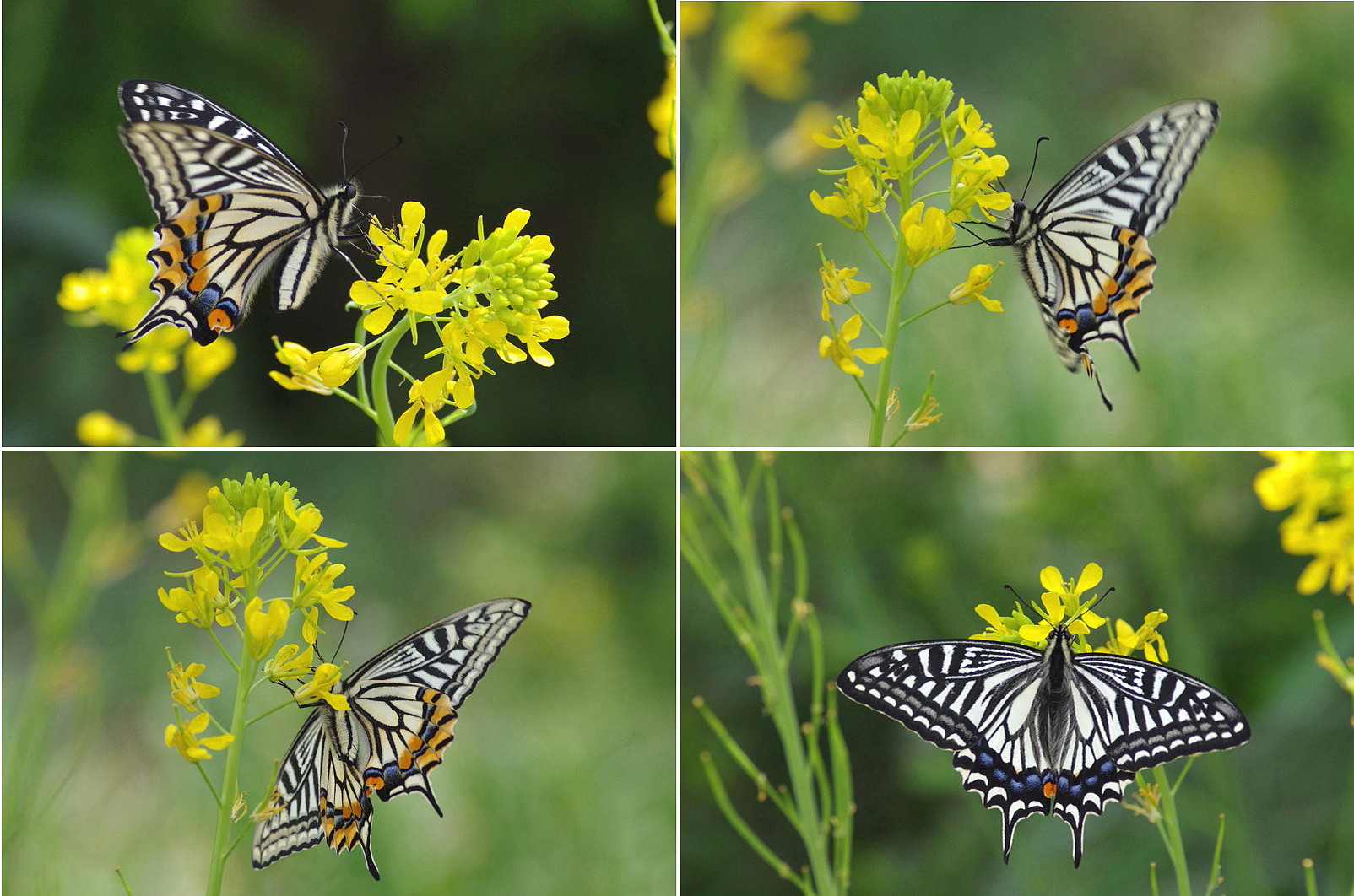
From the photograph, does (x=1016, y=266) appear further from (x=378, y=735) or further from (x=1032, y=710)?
(x=378, y=735)

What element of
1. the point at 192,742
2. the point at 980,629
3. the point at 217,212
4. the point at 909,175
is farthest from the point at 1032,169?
the point at 192,742

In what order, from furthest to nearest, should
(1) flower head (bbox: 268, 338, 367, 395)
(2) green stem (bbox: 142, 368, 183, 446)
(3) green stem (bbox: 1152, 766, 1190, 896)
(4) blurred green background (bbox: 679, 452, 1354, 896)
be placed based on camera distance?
(4) blurred green background (bbox: 679, 452, 1354, 896)
(2) green stem (bbox: 142, 368, 183, 446)
(3) green stem (bbox: 1152, 766, 1190, 896)
(1) flower head (bbox: 268, 338, 367, 395)

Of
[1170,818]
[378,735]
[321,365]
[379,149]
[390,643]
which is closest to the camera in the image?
[321,365]

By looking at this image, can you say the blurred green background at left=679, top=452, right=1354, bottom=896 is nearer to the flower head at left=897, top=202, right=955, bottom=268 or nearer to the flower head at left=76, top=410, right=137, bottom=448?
the flower head at left=897, top=202, right=955, bottom=268

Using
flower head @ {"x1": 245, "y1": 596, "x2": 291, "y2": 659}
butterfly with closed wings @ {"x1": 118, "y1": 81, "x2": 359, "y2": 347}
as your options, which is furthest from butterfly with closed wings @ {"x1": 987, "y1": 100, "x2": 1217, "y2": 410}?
flower head @ {"x1": 245, "y1": 596, "x2": 291, "y2": 659}

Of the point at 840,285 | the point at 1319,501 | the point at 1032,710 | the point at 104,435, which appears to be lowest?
the point at 1032,710

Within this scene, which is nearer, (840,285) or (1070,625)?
(840,285)

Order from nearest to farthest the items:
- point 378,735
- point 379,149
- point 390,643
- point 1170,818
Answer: point 1170,818, point 378,735, point 379,149, point 390,643

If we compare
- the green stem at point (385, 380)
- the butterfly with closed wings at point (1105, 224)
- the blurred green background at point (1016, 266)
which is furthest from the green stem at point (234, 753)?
the butterfly with closed wings at point (1105, 224)

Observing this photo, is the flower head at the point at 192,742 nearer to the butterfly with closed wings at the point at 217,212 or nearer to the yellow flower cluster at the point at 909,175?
the butterfly with closed wings at the point at 217,212
